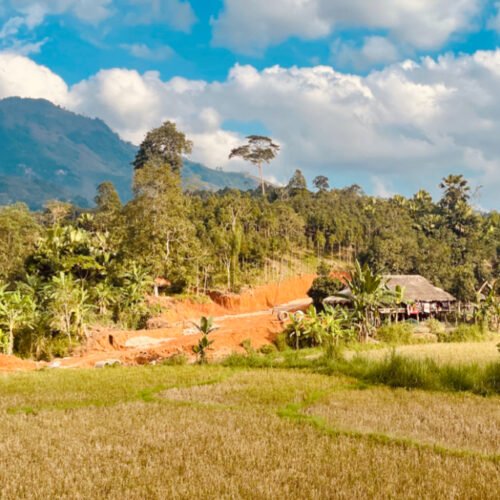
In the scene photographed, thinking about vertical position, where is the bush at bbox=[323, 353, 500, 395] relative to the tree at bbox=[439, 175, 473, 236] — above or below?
below

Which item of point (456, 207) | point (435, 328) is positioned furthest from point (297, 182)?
point (435, 328)

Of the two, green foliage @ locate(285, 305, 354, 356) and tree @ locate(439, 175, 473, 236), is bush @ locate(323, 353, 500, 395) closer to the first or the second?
green foliage @ locate(285, 305, 354, 356)

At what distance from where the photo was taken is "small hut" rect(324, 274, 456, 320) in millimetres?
32469

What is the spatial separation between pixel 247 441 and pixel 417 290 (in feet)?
95.2

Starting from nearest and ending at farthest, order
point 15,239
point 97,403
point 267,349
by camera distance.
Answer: point 97,403
point 267,349
point 15,239

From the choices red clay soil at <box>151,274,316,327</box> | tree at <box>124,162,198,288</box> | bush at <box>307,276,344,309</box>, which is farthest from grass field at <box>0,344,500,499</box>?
bush at <box>307,276,344,309</box>

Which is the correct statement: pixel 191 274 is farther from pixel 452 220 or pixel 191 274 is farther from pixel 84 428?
pixel 452 220

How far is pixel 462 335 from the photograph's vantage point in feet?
76.4

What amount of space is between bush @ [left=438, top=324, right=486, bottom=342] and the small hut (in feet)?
24.4

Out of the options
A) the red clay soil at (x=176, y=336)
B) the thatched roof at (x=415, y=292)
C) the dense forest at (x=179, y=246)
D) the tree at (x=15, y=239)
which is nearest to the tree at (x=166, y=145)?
the dense forest at (x=179, y=246)

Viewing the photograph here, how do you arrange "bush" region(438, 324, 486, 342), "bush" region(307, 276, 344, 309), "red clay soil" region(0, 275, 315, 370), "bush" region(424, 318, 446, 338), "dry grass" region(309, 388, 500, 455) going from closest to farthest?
"dry grass" region(309, 388, 500, 455) < "red clay soil" region(0, 275, 315, 370) < "bush" region(438, 324, 486, 342) < "bush" region(424, 318, 446, 338) < "bush" region(307, 276, 344, 309)

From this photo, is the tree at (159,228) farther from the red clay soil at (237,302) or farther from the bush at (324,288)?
the bush at (324,288)

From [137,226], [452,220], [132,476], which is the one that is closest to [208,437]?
[132,476]

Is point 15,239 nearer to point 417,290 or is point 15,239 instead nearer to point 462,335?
point 417,290
